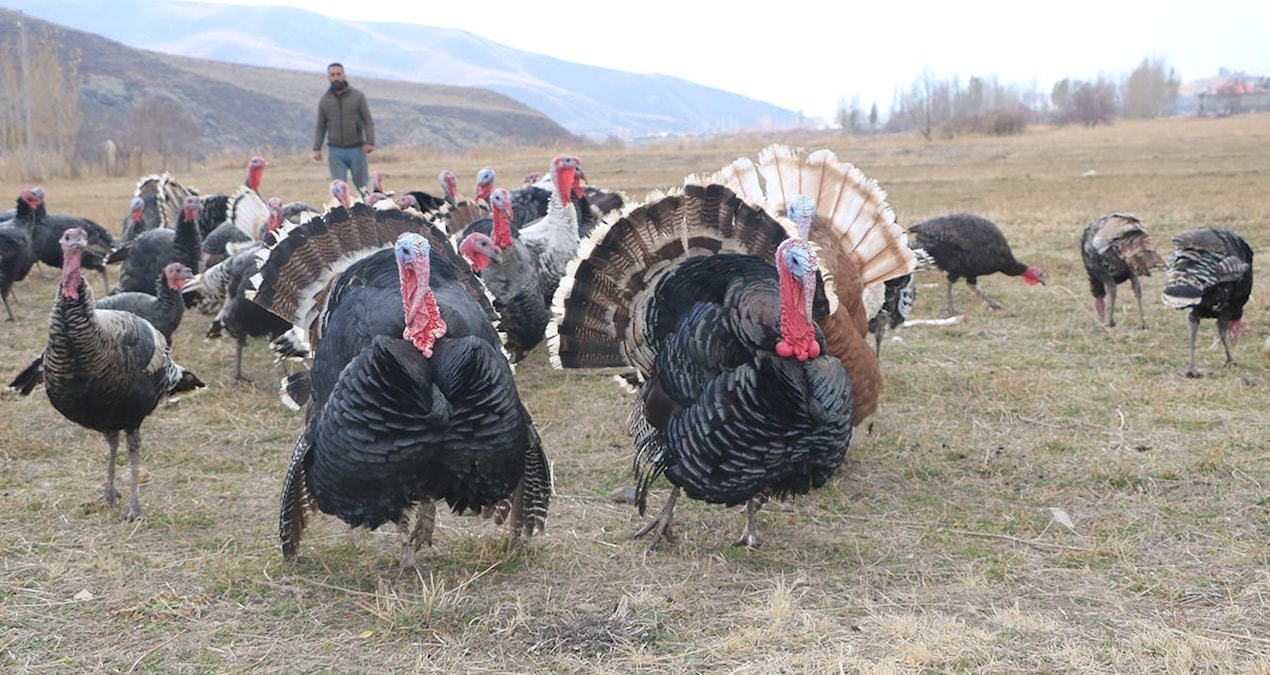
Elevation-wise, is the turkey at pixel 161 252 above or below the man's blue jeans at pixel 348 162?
below

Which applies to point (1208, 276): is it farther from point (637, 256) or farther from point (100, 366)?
point (100, 366)

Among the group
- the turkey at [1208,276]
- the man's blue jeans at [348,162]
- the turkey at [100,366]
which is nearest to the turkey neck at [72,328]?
the turkey at [100,366]

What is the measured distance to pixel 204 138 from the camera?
5734 centimetres

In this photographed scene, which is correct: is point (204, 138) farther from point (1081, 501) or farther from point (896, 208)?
point (1081, 501)

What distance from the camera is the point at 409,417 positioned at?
3303 mm

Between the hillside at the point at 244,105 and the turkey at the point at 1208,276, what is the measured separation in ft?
161

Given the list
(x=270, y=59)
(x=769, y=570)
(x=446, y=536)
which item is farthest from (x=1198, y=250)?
(x=270, y=59)

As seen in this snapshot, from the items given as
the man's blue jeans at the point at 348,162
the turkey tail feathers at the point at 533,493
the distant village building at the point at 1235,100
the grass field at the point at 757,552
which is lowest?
the grass field at the point at 757,552

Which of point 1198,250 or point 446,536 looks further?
point 1198,250

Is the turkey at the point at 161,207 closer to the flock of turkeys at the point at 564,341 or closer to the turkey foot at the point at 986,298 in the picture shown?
the flock of turkeys at the point at 564,341

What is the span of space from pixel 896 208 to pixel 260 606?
13196mm

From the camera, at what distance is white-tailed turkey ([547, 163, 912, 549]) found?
366 centimetres

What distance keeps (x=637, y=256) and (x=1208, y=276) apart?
357 centimetres

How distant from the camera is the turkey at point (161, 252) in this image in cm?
796
